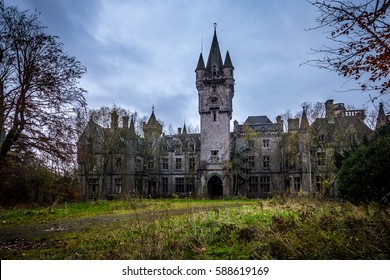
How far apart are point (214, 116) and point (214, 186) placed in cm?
931

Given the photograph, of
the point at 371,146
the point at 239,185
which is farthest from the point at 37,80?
the point at 239,185

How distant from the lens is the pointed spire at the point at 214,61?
3794cm

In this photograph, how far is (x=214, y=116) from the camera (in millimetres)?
36938

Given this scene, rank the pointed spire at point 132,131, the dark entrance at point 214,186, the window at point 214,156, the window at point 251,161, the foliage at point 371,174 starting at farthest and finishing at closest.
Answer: the window at point 251,161 < the dark entrance at point 214,186 < the window at point 214,156 < the pointed spire at point 132,131 < the foliage at point 371,174

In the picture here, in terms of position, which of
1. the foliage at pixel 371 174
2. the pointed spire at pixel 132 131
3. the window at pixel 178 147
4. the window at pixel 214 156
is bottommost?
the foliage at pixel 371 174

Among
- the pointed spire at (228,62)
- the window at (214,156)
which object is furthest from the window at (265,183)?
the pointed spire at (228,62)

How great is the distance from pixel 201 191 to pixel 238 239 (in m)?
29.1

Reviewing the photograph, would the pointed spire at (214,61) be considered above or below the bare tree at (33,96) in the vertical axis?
above

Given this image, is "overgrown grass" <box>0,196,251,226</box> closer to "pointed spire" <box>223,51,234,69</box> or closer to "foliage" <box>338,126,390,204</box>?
"foliage" <box>338,126,390,204</box>

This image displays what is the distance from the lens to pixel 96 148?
29.9 metres

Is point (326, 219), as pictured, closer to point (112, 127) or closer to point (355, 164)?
point (355, 164)

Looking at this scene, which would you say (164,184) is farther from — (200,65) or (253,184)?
(200,65)

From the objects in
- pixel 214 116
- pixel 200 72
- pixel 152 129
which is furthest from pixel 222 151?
pixel 200 72

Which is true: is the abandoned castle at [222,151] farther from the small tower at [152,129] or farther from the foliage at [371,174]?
the foliage at [371,174]
